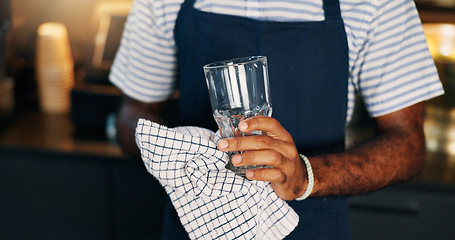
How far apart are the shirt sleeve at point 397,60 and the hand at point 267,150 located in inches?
13.0

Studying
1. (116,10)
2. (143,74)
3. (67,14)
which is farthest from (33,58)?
(143,74)

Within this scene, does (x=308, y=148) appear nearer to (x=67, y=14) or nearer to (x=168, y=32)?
(x=168, y=32)

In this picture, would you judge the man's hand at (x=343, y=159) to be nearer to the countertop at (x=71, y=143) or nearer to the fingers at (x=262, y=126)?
the fingers at (x=262, y=126)

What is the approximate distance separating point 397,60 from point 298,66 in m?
0.20

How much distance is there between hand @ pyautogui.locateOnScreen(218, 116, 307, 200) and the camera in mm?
767

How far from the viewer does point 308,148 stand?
1096mm

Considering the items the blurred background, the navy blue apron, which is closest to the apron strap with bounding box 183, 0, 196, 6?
the navy blue apron

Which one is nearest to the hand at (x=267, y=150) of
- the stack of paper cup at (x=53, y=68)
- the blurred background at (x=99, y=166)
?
the blurred background at (x=99, y=166)

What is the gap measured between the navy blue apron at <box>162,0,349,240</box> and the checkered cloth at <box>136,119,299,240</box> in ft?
0.65

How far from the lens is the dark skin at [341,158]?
776 mm

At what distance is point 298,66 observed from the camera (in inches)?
41.3

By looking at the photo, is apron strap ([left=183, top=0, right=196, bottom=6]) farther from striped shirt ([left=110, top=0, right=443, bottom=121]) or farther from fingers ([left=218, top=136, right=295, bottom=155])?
fingers ([left=218, top=136, right=295, bottom=155])

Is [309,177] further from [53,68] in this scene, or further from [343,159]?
[53,68]

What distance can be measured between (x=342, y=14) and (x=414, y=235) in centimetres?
100
